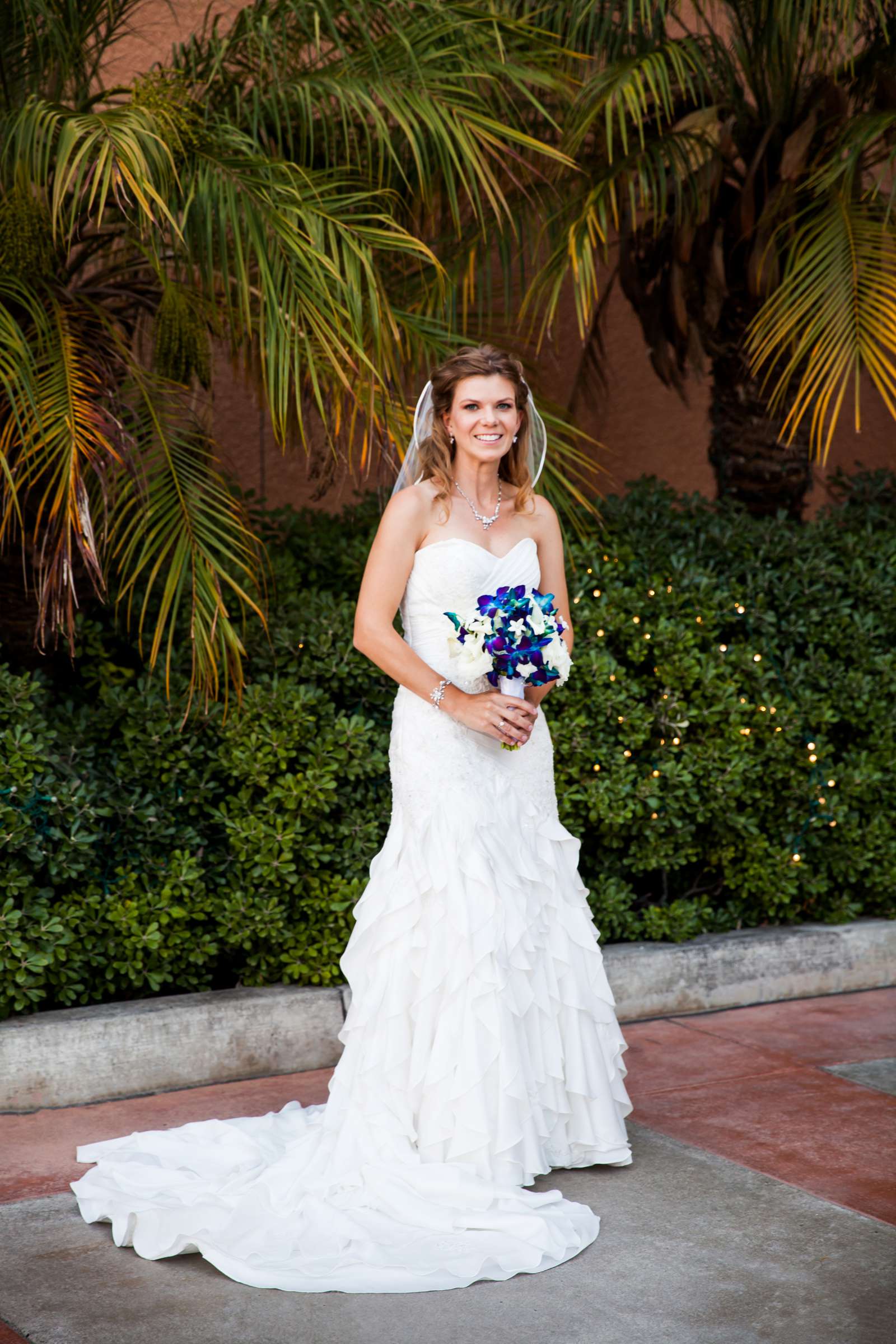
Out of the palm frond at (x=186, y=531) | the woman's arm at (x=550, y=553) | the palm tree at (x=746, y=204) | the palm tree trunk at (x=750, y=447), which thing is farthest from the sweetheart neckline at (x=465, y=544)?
the palm tree trunk at (x=750, y=447)

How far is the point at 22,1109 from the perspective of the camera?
4707 millimetres

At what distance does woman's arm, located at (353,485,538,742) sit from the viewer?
4.16 meters

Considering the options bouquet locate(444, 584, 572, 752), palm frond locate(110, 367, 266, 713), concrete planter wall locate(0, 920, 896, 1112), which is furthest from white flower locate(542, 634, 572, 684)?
concrete planter wall locate(0, 920, 896, 1112)

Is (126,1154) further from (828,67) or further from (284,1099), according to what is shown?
(828,67)

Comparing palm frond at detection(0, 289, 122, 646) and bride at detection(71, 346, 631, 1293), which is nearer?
bride at detection(71, 346, 631, 1293)

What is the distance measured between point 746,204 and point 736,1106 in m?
4.45

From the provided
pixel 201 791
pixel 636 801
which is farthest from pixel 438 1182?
pixel 636 801

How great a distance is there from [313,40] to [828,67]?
2.84 m

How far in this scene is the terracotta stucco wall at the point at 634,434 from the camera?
834 centimetres

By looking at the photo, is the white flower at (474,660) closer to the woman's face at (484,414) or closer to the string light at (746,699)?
the woman's face at (484,414)

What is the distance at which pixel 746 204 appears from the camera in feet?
23.6

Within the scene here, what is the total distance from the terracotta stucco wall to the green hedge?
4.06 ft

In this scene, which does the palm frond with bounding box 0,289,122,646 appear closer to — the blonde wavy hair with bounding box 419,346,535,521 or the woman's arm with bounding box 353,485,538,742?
the woman's arm with bounding box 353,485,538,742

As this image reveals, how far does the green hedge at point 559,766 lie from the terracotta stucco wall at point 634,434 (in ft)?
4.06
